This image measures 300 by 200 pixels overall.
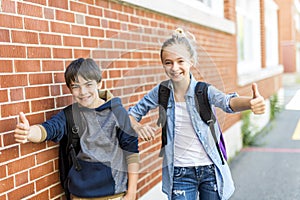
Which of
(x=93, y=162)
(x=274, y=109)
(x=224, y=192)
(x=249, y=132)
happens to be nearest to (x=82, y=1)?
(x=93, y=162)

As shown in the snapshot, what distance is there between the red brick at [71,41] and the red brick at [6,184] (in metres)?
0.96

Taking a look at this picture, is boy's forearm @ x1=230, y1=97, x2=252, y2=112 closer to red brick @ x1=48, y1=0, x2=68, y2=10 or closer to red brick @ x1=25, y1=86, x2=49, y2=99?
red brick @ x1=25, y1=86, x2=49, y2=99

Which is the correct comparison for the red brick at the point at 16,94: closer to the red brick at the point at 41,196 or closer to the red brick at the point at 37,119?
the red brick at the point at 37,119

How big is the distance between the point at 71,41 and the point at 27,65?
0.51 meters

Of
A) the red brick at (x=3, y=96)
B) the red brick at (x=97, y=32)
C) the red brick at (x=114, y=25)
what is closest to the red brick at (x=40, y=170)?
the red brick at (x=3, y=96)

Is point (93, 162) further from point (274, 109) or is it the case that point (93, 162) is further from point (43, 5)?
point (274, 109)

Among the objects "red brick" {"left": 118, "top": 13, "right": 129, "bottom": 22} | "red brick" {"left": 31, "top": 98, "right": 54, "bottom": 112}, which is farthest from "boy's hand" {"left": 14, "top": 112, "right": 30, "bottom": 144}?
"red brick" {"left": 118, "top": 13, "right": 129, "bottom": 22}

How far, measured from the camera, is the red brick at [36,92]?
7.93 feet

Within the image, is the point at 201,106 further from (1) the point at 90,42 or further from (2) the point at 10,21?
(2) the point at 10,21

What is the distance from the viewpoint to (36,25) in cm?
248

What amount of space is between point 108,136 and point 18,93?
0.57 metres

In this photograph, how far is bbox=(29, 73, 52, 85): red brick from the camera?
8.03 ft

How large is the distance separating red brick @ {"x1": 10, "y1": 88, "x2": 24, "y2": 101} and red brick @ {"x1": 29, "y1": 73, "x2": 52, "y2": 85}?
4.1 inches

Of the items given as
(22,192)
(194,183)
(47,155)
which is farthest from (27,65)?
(194,183)
